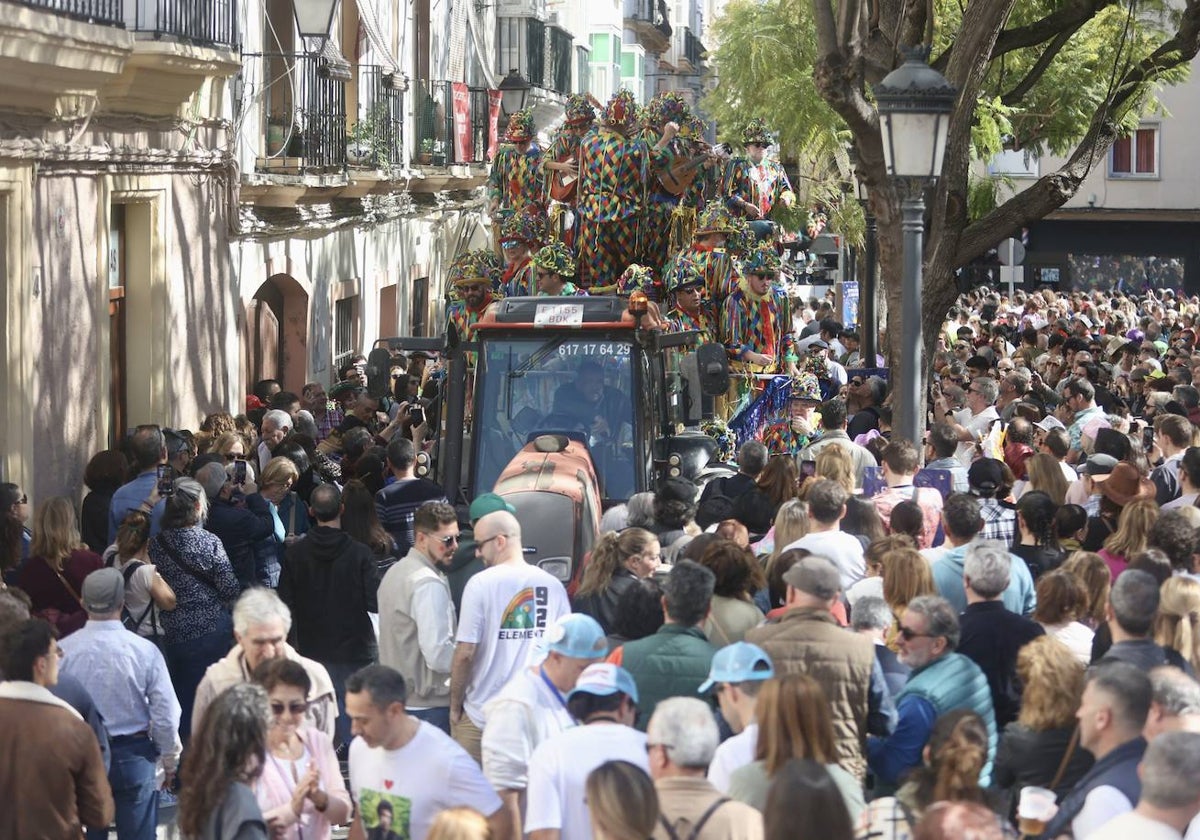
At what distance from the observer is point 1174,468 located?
12602 millimetres

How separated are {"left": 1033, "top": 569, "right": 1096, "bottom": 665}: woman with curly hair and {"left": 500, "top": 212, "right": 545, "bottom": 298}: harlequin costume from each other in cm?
716

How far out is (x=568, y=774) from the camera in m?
6.22

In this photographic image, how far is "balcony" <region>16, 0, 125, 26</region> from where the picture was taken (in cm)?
1263

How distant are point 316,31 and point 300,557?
8.40m

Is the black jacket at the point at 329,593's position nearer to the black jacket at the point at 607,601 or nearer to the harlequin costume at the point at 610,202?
the black jacket at the point at 607,601

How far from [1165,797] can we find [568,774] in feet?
5.91

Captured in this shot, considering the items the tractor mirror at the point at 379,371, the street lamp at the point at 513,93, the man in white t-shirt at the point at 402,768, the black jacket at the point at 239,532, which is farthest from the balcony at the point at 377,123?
the man in white t-shirt at the point at 402,768

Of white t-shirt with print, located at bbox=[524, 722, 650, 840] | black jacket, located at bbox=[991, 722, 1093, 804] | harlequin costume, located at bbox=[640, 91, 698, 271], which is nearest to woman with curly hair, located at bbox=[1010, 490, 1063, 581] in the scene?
black jacket, located at bbox=[991, 722, 1093, 804]

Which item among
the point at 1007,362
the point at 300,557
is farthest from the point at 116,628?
the point at 1007,362

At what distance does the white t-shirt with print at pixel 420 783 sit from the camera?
636 cm

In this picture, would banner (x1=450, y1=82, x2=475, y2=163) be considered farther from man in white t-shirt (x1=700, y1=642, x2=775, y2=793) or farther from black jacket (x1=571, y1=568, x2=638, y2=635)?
man in white t-shirt (x1=700, y1=642, x2=775, y2=793)

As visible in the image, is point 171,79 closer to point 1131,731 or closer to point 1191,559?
point 1191,559

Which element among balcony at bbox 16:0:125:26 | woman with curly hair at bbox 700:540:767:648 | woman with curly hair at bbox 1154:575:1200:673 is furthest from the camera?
balcony at bbox 16:0:125:26

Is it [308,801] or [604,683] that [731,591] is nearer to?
[604,683]
